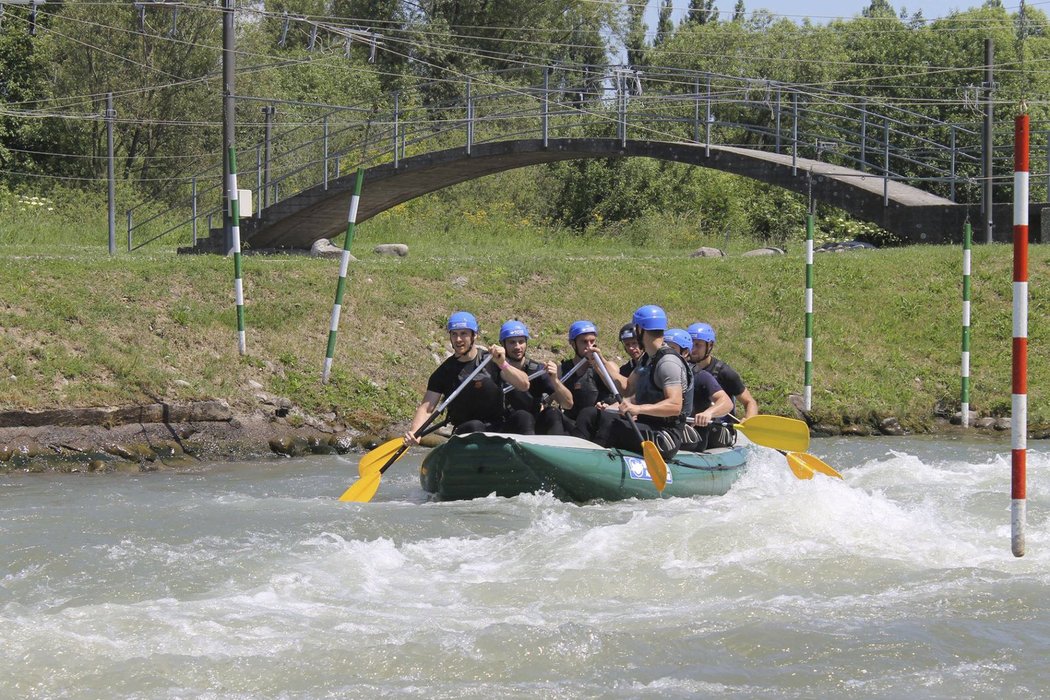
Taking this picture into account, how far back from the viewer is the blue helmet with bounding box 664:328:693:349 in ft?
37.9

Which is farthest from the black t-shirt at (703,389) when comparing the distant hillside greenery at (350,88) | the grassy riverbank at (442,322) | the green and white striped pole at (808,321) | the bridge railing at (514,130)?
the distant hillside greenery at (350,88)

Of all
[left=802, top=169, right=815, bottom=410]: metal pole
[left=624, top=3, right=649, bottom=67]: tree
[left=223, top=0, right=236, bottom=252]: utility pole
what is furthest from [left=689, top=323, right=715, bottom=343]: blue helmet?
[left=624, top=3, right=649, bottom=67]: tree

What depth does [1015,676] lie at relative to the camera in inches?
240

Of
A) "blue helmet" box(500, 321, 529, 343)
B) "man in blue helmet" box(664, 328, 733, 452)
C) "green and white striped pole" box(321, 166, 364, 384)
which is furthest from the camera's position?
"green and white striped pole" box(321, 166, 364, 384)

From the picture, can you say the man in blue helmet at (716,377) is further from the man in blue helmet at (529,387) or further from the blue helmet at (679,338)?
the man in blue helmet at (529,387)

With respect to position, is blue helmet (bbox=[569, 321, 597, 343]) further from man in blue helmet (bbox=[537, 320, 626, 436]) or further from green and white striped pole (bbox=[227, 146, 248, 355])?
green and white striped pole (bbox=[227, 146, 248, 355])

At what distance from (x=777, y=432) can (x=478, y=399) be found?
2.66m

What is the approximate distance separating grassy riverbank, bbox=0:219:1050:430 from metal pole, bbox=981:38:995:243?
161 cm

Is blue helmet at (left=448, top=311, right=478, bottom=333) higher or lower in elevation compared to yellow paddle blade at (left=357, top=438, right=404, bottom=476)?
higher

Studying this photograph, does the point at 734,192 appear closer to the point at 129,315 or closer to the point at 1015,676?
the point at 129,315

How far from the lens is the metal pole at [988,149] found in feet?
74.7

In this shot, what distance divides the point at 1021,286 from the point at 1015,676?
8.15 feet

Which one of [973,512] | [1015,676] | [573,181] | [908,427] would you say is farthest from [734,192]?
[1015,676]

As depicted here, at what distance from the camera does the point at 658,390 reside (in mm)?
10719
